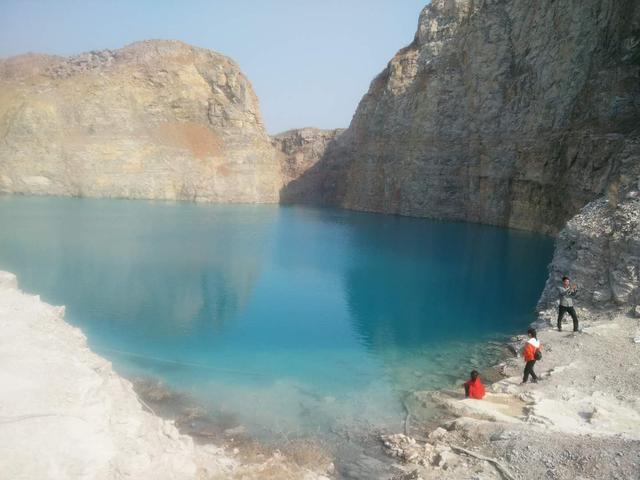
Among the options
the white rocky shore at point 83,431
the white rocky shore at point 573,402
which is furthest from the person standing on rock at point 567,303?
the white rocky shore at point 83,431

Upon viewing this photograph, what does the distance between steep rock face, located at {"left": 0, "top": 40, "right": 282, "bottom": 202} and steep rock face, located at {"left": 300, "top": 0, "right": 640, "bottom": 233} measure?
1620cm

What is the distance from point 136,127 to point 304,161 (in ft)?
92.0

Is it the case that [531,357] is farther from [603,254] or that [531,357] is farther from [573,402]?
[603,254]

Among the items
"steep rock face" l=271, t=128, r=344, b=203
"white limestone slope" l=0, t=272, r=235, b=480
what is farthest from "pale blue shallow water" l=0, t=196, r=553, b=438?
"steep rock face" l=271, t=128, r=344, b=203

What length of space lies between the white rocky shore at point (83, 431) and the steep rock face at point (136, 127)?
52.6m

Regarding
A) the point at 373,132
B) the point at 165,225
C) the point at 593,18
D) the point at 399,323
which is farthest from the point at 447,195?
the point at 399,323

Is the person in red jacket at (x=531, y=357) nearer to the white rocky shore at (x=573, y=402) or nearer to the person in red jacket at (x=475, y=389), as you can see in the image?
the white rocky shore at (x=573, y=402)

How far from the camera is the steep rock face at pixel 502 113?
3412 cm

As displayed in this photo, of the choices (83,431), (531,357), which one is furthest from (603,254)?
(83,431)

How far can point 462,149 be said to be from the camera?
50125 mm

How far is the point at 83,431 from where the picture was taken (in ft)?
25.7

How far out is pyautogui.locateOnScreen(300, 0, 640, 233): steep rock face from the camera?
3412cm

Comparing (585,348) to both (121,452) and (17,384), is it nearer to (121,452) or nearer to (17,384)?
(121,452)

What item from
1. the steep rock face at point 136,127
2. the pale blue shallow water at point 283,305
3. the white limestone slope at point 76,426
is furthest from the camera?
the steep rock face at point 136,127
